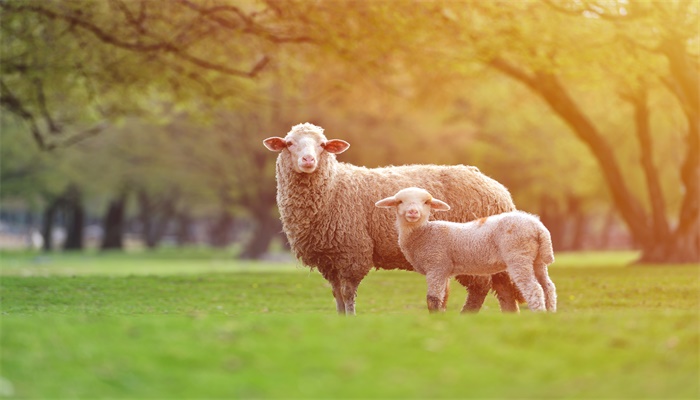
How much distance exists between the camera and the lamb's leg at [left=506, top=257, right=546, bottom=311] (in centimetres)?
1162

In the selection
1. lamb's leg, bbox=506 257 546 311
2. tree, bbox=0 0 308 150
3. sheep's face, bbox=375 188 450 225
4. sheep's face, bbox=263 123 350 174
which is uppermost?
tree, bbox=0 0 308 150

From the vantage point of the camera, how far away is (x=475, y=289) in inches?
561

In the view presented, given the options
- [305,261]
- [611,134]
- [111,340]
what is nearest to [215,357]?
[111,340]

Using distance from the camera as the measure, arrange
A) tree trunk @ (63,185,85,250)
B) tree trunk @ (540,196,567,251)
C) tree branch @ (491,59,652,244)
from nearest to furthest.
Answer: tree branch @ (491,59,652,244) < tree trunk @ (540,196,567,251) < tree trunk @ (63,185,85,250)

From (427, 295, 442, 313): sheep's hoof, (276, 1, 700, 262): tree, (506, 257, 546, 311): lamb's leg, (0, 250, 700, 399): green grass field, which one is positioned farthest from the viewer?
(276, 1, 700, 262): tree

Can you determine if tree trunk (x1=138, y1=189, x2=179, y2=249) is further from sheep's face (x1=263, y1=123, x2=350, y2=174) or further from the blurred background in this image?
sheep's face (x1=263, y1=123, x2=350, y2=174)

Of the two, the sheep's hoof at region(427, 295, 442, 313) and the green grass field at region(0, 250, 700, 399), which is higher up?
the green grass field at region(0, 250, 700, 399)

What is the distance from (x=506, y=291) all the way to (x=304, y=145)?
3231 millimetres

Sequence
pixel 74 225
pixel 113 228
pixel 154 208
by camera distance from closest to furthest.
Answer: pixel 113 228 → pixel 74 225 → pixel 154 208

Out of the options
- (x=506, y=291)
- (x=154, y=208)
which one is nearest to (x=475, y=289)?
(x=506, y=291)

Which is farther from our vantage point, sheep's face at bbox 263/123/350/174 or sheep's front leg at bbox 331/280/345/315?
sheep's front leg at bbox 331/280/345/315

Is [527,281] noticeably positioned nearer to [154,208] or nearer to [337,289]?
[337,289]

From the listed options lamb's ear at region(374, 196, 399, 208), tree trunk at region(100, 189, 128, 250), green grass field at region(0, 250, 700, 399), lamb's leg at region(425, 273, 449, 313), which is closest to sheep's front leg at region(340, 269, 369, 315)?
lamb's ear at region(374, 196, 399, 208)

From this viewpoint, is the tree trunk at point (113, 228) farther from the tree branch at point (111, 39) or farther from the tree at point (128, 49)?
the tree branch at point (111, 39)
